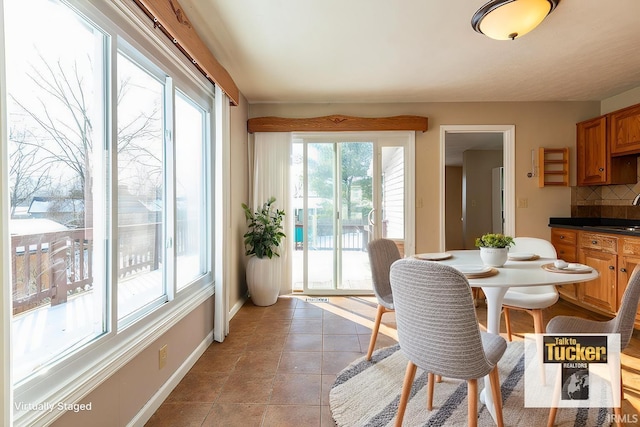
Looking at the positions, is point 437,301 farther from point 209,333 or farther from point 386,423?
point 209,333

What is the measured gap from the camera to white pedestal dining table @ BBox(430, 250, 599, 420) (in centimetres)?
134

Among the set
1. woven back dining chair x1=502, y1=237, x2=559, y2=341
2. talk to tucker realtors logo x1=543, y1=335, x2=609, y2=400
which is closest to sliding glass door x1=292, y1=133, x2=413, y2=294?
woven back dining chair x1=502, y1=237, x2=559, y2=341

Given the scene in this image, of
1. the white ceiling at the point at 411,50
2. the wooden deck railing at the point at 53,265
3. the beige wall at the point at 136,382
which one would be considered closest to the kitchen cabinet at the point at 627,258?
the white ceiling at the point at 411,50

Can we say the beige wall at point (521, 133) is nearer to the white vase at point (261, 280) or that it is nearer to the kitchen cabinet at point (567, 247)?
the kitchen cabinet at point (567, 247)

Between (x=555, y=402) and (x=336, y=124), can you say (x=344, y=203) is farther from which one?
(x=555, y=402)

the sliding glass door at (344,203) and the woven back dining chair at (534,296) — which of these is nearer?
the woven back dining chair at (534,296)

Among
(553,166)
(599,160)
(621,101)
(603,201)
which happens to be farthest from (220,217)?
(621,101)

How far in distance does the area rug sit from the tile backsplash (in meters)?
2.54

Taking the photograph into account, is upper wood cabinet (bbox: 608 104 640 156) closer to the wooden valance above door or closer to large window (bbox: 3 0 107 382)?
the wooden valance above door

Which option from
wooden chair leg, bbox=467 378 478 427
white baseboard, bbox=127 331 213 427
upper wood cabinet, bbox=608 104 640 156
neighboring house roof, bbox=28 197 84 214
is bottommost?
white baseboard, bbox=127 331 213 427

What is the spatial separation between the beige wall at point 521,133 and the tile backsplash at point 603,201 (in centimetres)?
11

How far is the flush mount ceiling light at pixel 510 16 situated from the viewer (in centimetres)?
170

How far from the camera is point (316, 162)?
378cm

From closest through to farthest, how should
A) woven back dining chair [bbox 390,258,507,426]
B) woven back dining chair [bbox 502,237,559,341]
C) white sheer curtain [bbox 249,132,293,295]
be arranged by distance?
woven back dining chair [bbox 390,258,507,426] → woven back dining chair [bbox 502,237,559,341] → white sheer curtain [bbox 249,132,293,295]
